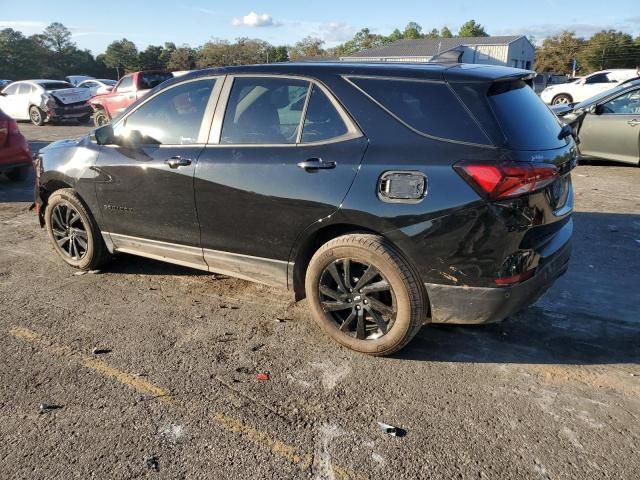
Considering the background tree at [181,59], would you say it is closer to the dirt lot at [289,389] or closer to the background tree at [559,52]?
the background tree at [559,52]

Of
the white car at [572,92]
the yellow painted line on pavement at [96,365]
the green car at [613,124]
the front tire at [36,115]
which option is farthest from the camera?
the white car at [572,92]

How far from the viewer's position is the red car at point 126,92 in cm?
1619

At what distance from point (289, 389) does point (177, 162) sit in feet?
6.38

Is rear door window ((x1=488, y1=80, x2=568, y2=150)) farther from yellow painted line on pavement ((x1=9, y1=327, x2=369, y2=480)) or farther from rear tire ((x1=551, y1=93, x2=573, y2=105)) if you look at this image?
rear tire ((x1=551, y1=93, x2=573, y2=105))

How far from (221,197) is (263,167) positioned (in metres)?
0.43

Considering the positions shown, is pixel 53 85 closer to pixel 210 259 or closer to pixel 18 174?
pixel 18 174

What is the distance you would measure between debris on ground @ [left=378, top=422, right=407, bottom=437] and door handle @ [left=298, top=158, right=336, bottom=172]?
1.57 meters

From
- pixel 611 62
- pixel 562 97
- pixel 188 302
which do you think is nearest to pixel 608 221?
pixel 188 302

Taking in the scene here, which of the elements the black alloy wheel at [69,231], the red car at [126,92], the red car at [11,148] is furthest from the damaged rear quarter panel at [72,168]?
the red car at [126,92]

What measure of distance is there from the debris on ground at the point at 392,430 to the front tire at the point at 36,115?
64.4ft

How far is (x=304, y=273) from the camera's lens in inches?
144

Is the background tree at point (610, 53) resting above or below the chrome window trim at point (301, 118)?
above

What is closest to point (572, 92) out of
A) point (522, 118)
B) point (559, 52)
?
point (522, 118)

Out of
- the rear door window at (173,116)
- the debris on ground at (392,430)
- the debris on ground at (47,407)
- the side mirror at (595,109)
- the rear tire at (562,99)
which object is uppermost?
the rear door window at (173,116)
